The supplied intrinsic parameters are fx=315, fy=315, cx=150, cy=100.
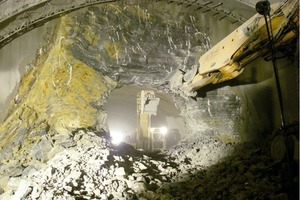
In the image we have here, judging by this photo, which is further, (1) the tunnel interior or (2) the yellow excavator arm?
(1) the tunnel interior

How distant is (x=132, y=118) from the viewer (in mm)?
18078

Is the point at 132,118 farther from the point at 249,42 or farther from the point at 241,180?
the point at 249,42

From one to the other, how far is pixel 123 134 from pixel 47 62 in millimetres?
10796

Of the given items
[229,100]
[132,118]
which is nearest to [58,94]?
[229,100]

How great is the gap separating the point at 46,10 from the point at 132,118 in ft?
35.7

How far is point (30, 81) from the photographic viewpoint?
7.70 metres

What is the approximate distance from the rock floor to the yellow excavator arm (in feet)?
5.36

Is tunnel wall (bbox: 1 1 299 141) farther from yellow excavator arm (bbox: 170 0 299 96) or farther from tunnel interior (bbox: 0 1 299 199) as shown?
yellow excavator arm (bbox: 170 0 299 96)

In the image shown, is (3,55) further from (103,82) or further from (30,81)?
(103,82)

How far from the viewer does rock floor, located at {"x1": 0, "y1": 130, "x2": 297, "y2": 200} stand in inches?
180

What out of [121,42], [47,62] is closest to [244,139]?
[121,42]

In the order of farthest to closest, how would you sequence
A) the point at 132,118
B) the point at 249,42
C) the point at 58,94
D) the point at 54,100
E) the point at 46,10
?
the point at 132,118 < the point at 46,10 < the point at 58,94 < the point at 54,100 < the point at 249,42

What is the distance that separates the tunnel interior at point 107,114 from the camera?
495cm

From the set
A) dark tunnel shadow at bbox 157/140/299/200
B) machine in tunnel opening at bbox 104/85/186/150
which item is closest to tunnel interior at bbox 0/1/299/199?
dark tunnel shadow at bbox 157/140/299/200
